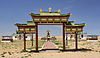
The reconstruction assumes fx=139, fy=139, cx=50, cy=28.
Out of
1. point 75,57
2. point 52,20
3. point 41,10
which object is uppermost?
point 41,10

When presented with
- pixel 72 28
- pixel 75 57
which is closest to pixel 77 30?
pixel 72 28

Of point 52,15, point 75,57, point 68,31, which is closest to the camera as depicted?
point 75,57

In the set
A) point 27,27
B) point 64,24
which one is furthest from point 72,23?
point 27,27

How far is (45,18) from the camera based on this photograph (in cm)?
2006

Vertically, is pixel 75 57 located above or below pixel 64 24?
below

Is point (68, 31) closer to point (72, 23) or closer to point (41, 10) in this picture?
point (72, 23)

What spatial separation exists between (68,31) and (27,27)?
6.54 m

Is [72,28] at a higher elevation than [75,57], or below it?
higher

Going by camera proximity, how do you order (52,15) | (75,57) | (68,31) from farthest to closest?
(68,31) < (52,15) < (75,57)

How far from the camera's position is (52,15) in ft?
65.4

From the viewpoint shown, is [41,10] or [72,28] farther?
[72,28]

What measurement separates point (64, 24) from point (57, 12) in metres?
2.08

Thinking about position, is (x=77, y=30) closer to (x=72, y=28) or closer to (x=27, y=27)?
(x=72, y=28)

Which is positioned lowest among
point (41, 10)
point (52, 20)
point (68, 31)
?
point (68, 31)
